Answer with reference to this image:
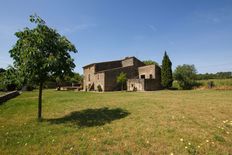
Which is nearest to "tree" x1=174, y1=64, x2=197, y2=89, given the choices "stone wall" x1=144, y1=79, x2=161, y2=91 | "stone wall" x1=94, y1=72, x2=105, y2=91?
"stone wall" x1=144, y1=79, x2=161, y2=91

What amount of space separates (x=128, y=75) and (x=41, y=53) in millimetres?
24986

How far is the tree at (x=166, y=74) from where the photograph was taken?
28.1 metres

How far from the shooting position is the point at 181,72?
103 ft

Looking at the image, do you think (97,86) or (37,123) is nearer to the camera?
(37,123)

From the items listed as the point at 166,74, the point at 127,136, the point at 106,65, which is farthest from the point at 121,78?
the point at 127,136

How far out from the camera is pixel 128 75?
103 feet

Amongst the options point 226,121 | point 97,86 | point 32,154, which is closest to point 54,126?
point 32,154

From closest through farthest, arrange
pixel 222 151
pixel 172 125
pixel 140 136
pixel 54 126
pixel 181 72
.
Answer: pixel 222 151 → pixel 140 136 → pixel 172 125 → pixel 54 126 → pixel 181 72

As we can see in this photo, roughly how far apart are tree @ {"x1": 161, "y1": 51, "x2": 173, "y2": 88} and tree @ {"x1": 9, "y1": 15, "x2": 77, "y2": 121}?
23.0m

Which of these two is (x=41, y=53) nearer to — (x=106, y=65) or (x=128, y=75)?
(x=128, y=75)

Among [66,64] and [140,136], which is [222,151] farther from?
[66,64]

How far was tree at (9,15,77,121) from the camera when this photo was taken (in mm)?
6688

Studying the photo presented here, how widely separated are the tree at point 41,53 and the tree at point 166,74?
23003 mm

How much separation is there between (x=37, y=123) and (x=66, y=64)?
280 cm
